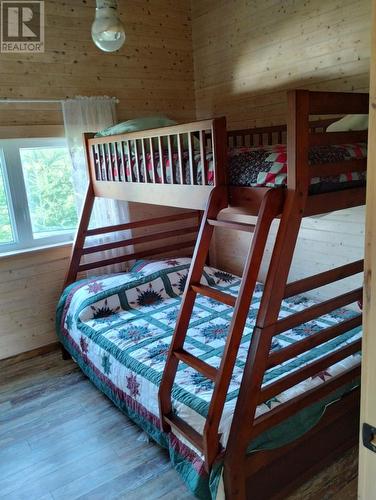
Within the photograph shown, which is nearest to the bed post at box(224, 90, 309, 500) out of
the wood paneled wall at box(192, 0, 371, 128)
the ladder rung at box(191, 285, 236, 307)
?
the ladder rung at box(191, 285, 236, 307)

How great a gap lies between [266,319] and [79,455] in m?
1.40

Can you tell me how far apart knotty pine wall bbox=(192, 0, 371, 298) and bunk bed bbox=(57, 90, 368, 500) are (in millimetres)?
476

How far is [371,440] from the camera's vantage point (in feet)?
2.33

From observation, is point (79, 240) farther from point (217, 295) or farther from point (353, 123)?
point (353, 123)

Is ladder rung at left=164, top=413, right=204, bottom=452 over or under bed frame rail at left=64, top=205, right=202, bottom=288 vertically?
under

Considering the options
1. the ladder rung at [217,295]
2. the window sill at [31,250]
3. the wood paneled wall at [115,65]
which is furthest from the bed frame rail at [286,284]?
the wood paneled wall at [115,65]

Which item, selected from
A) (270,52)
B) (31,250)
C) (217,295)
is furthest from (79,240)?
(270,52)

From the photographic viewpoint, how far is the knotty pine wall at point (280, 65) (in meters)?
2.69

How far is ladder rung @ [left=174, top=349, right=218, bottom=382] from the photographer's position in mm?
1707

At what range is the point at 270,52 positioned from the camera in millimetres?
3215

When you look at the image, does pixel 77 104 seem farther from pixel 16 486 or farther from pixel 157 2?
pixel 16 486

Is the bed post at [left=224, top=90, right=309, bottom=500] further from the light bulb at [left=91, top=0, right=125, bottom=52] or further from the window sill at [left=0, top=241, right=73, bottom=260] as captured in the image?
the window sill at [left=0, top=241, right=73, bottom=260]

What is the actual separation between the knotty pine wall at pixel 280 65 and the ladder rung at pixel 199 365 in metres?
1.63

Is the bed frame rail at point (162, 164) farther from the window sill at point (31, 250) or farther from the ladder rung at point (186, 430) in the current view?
the ladder rung at point (186, 430)
